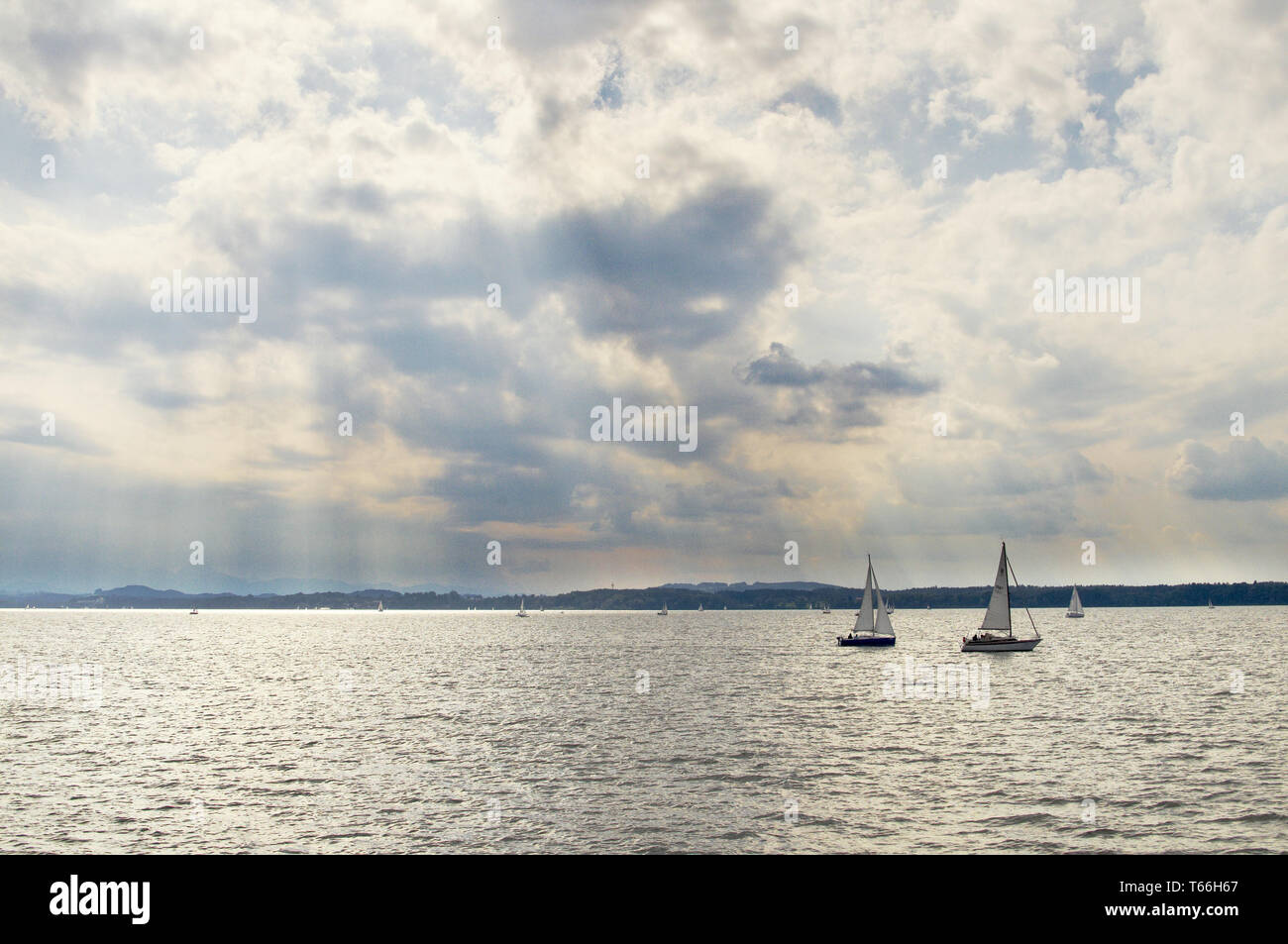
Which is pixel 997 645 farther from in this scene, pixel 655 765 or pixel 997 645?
pixel 655 765

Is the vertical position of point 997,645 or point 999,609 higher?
point 999,609

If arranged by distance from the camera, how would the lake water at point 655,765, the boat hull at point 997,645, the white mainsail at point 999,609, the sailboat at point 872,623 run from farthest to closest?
the sailboat at point 872,623 < the boat hull at point 997,645 < the white mainsail at point 999,609 < the lake water at point 655,765

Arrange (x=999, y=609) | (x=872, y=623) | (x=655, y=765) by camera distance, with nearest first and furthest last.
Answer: (x=655, y=765) < (x=999, y=609) < (x=872, y=623)

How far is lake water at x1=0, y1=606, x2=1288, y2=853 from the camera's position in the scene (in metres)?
33.7

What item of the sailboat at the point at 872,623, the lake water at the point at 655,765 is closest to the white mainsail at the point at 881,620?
the sailboat at the point at 872,623

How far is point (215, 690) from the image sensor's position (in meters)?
95.3

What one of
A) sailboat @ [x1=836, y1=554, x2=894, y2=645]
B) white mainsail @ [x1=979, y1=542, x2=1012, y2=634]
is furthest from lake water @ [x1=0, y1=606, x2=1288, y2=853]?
sailboat @ [x1=836, y1=554, x2=894, y2=645]

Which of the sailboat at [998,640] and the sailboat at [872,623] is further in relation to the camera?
the sailboat at [872,623]

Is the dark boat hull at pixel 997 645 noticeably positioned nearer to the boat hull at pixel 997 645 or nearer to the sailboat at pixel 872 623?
the boat hull at pixel 997 645

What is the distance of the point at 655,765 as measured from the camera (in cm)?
4781

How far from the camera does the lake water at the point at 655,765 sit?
33.7 metres

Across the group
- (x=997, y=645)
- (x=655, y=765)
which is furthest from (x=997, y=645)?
(x=655, y=765)

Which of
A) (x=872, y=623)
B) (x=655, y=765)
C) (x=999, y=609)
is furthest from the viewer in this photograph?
(x=872, y=623)
